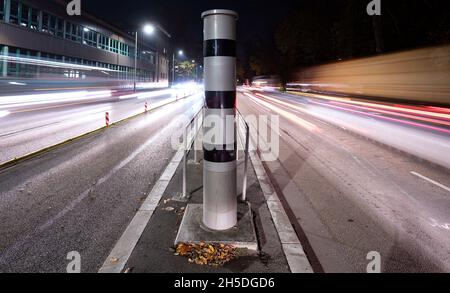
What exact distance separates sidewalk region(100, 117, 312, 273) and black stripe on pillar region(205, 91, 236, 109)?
1.66 m

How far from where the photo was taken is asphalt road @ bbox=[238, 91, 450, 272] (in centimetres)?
440

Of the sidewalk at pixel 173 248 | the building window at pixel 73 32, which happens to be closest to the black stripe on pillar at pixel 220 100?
the sidewalk at pixel 173 248

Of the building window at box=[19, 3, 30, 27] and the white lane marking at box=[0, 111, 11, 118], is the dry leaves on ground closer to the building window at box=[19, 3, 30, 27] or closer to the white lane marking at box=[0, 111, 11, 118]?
the white lane marking at box=[0, 111, 11, 118]

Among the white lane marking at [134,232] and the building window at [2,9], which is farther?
the building window at [2,9]

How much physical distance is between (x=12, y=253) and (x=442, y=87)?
1387 centimetres

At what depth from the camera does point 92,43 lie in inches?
1746

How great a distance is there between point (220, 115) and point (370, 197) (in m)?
3.79

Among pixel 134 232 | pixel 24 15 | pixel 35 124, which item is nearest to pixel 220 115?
pixel 134 232

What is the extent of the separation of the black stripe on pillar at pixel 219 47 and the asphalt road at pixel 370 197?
250 cm

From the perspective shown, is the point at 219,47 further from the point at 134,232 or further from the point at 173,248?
the point at 134,232

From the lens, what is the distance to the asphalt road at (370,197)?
4.40 metres

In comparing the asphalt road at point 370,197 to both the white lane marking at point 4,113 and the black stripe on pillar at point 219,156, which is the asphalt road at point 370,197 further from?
the white lane marking at point 4,113
